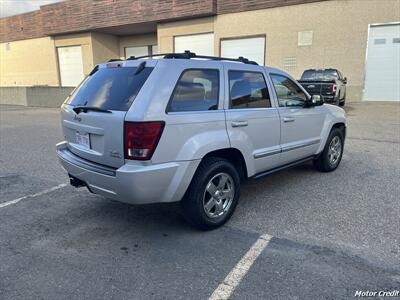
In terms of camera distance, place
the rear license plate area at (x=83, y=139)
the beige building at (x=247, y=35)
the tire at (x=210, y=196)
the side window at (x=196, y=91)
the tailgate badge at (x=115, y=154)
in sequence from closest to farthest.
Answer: the tailgate badge at (x=115, y=154), the side window at (x=196, y=91), the tire at (x=210, y=196), the rear license plate area at (x=83, y=139), the beige building at (x=247, y=35)

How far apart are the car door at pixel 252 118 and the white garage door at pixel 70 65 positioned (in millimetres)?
26884

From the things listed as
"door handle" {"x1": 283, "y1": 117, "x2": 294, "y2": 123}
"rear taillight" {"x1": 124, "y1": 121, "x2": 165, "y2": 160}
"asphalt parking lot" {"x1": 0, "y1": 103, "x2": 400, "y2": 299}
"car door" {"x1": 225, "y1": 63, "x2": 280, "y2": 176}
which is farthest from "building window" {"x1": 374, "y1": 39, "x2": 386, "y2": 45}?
"rear taillight" {"x1": 124, "y1": 121, "x2": 165, "y2": 160}

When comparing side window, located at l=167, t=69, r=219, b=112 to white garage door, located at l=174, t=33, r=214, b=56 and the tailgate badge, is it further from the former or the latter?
white garage door, located at l=174, t=33, r=214, b=56

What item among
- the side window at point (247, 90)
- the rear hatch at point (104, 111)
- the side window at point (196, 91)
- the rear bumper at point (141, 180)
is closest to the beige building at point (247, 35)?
the side window at point (247, 90)

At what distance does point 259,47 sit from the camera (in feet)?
66.9

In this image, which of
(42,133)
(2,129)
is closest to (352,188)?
(42,133)

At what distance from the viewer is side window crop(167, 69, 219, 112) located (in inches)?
131

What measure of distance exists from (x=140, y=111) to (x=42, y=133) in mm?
8421

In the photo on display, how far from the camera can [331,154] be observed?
5844 millimetres

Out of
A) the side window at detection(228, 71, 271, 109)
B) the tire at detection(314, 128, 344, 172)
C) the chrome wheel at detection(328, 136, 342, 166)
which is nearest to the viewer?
the side window at detection(228, 71, 271, 109)

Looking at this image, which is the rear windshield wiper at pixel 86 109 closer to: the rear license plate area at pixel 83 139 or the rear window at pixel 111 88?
the rear window at pixel 111 88

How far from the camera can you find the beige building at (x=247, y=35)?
56.9 ft

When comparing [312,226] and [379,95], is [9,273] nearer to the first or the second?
[312,226]

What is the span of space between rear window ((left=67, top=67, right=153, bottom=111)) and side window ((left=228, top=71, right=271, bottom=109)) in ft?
3.58
